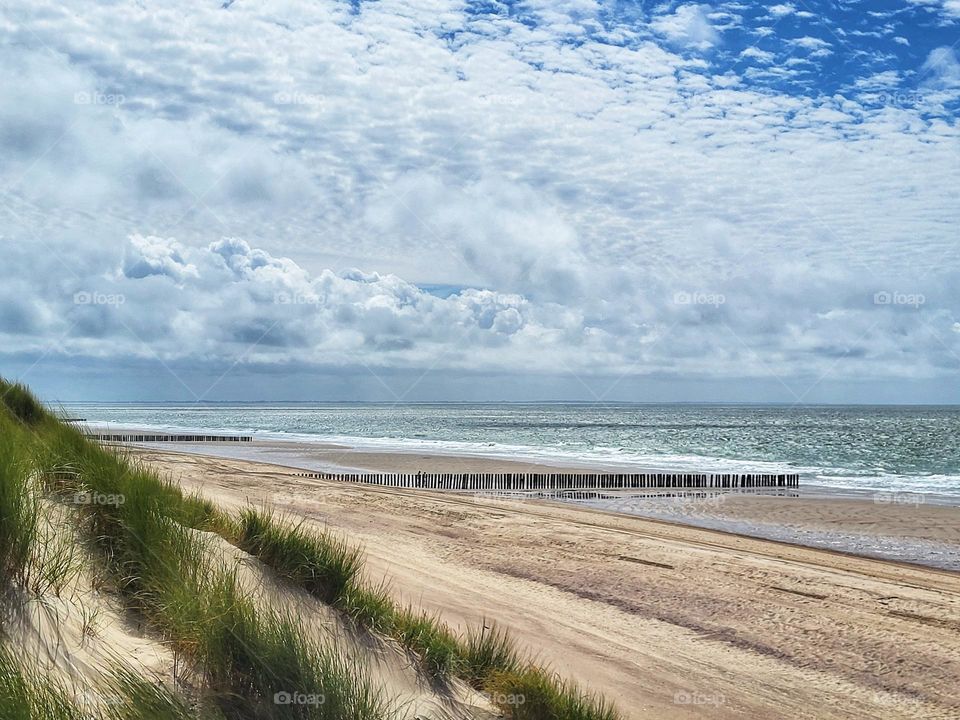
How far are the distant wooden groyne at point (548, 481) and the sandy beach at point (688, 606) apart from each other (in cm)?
999

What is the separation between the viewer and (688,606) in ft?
34.3

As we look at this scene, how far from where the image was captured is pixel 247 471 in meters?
28.5

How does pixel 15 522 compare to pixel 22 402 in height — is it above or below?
below

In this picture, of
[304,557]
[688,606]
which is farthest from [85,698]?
[688,606]

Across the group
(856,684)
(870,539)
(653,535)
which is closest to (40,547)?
(856,684)

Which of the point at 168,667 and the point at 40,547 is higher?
the point at 40,547

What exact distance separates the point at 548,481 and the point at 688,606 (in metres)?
19.3

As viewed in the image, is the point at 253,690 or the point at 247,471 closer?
the point at 253,690

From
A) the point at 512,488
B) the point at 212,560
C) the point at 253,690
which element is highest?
the point at 212,560

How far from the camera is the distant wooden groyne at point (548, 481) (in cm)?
2866

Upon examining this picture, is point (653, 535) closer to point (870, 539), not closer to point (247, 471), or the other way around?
point (870, 539)

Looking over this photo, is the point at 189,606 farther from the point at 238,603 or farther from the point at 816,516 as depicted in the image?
the point at 816,516

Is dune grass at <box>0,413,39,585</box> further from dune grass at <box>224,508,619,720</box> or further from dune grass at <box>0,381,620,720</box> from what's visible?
dune grass at <box>224,508,619,720</box>

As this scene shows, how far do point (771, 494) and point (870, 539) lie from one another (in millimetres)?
9969
